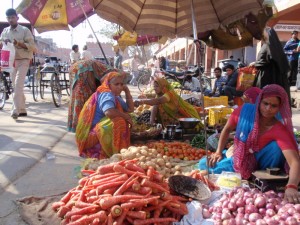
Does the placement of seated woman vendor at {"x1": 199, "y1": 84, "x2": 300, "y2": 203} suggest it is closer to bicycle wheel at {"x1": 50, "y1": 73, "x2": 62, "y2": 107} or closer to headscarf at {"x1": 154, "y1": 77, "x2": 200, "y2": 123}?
headscarf at {"x1": 154, "y1": 77, "x2": 200, "y2": 123}

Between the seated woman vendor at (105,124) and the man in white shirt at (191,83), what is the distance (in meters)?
6.30

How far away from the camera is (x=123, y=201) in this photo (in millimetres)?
2430

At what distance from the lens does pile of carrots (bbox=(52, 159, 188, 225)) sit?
7.77 feet

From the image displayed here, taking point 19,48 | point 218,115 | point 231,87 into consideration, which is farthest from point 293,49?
point 19,48

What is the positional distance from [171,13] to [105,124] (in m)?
1.76

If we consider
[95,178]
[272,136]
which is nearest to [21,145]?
[95,178]

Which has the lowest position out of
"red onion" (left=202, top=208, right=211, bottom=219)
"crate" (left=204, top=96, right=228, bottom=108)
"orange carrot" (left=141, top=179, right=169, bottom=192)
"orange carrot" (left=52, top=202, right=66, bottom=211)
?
"orange carrot" (left=52, top=202, right=66, bottom=211)

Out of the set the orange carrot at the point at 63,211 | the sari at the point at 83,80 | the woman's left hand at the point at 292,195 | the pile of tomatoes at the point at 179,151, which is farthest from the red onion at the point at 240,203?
Answer: the sari at the point at 83,80

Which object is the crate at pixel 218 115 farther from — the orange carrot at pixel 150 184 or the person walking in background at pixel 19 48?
the person walking in background at pixel 19 48

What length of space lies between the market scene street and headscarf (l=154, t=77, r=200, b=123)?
0.06ft

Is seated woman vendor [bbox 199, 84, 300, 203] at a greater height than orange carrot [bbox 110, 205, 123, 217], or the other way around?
seated woman vendor [bbox 199, 84, 300, 203]

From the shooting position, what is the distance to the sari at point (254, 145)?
3.04 meters

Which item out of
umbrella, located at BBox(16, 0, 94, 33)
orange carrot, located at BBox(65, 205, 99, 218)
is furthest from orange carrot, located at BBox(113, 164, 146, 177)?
umbrella, located at BBox(16, 0, 94, 33)

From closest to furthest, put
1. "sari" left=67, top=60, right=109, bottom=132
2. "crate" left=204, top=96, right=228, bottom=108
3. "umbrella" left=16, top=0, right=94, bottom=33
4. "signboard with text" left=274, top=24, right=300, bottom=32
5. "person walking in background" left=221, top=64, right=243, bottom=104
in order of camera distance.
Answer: "sari" left=67, top=60, right=109, bottom=132 < "crate" left=204, top=96, right=228, bottom=108 < "umbrella" left=16, top=0, right=94, bottom=33 < "person walking in background" left=221, top=64, right=243, bottom=104 < "signboard with text" left=274, top=24, right=300, bottom=32
